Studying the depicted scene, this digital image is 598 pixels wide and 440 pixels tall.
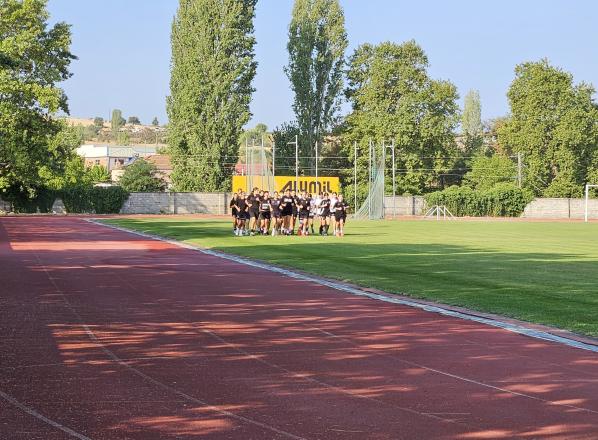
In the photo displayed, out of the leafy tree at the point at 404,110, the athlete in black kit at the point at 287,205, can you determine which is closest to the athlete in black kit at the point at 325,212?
the athlete in black kit at the point at 287,205

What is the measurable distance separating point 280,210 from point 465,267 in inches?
684

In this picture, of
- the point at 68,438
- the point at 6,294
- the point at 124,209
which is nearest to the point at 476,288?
the point at 6,294

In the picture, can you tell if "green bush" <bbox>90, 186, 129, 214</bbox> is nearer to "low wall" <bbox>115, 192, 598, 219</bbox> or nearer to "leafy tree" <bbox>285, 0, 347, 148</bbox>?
"low wall" <bbox>115, 192, 598, 219</bbox>

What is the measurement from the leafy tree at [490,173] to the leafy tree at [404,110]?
3.79 m

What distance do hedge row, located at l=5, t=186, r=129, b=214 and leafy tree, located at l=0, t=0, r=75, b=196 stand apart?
13473mm

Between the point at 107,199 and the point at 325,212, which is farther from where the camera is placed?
the point at 107,199

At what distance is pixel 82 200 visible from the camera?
80.2m

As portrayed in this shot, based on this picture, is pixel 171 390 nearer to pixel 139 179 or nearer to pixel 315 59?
pixel 315 59

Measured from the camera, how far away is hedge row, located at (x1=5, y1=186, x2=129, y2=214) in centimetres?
7781

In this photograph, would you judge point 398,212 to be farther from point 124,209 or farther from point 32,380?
point 32,380

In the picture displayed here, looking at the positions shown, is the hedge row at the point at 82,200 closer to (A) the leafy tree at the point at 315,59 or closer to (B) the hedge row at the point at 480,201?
(A) the leafy tree at the point at 315,59

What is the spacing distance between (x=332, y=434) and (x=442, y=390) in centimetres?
200

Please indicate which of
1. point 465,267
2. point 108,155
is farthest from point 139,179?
point 108,155

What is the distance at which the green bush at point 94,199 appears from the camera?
79875mm
